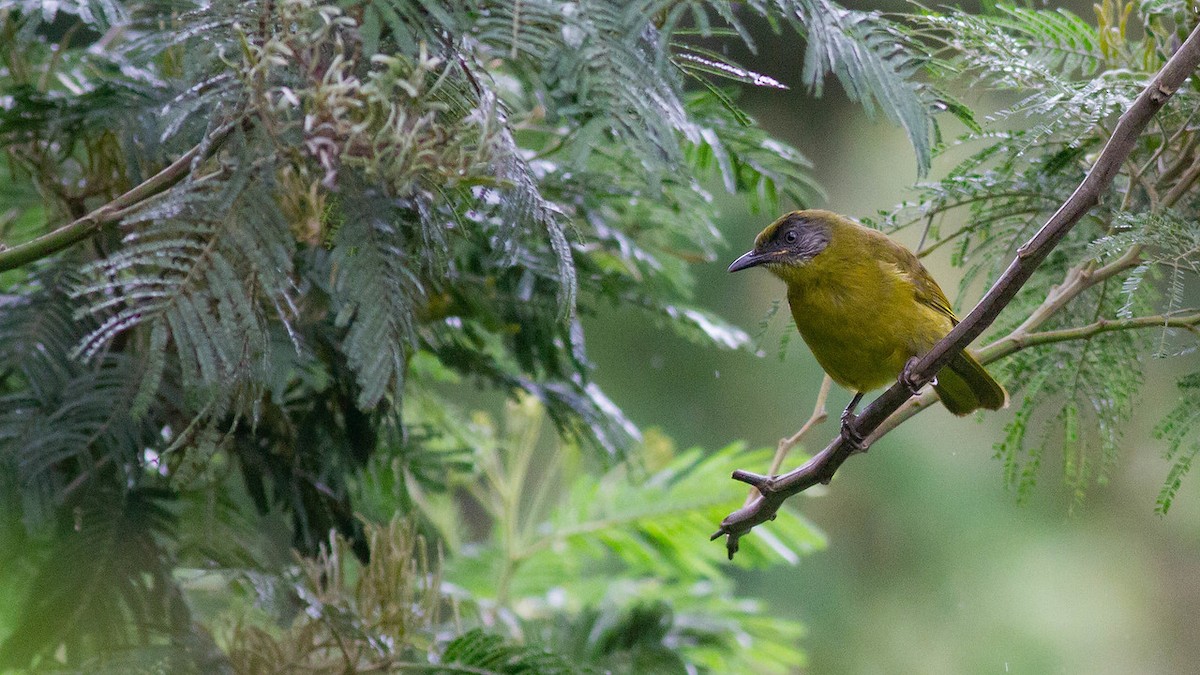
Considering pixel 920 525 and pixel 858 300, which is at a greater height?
pixel 858 300

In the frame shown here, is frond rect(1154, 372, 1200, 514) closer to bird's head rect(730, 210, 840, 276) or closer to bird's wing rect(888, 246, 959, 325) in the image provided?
bird's wing rect(888, 246, 959, 325)

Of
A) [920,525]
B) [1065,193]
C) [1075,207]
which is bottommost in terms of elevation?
[920,525]

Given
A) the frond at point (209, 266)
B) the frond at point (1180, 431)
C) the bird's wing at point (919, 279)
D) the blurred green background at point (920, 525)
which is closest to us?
the frond at point (209, 266)

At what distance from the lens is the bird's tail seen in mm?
2125

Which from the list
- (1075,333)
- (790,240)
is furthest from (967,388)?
(790,240)

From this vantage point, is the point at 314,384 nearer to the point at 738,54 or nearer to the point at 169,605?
the point at 169,605

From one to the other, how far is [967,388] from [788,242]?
52 cm

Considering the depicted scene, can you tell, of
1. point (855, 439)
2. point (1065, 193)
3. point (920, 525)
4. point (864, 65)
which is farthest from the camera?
point (920, 525)

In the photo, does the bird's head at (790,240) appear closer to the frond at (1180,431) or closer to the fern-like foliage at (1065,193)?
the fern-like foliage at (1065,193)

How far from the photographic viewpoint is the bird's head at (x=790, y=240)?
2.44 m

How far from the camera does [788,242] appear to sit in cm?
247

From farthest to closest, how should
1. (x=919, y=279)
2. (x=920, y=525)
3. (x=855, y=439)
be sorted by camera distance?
(x=920, y=525) < (x=919, y=279) < (x=855, y=439)

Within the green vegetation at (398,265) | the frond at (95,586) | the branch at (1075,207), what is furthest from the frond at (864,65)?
the frond at (95,586)

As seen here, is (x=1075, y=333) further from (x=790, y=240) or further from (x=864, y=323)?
(x=790, y=240)
